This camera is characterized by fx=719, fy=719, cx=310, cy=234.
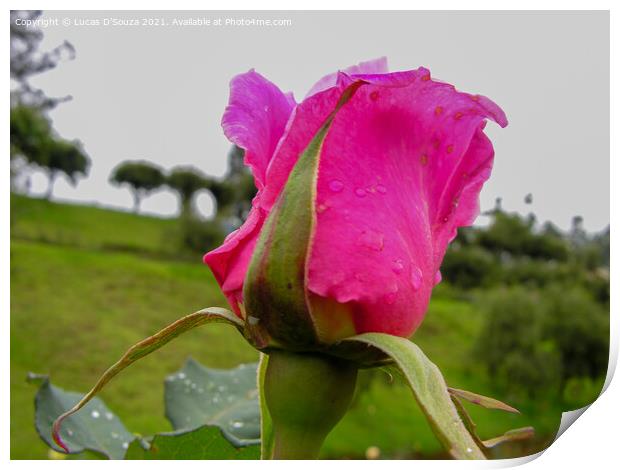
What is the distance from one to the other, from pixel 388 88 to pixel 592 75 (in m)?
0.42

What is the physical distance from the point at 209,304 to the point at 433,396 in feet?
10.0

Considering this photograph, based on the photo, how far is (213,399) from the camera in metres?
0.31

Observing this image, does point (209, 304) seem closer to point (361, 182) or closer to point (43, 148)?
point (43, 148)

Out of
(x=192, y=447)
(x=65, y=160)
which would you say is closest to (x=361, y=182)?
(x=192, y=447)

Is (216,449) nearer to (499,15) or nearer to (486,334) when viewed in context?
(499,15)

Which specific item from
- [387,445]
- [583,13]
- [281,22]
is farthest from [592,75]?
[387,445]

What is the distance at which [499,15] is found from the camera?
17.9 inches

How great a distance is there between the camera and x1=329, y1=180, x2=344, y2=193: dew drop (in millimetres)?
147

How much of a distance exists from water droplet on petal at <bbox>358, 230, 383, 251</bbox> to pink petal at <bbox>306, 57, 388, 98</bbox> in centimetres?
3

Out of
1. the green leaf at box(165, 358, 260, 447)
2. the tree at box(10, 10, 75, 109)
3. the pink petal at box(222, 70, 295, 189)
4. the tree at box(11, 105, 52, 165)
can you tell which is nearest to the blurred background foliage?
the tree at box(11, 105, 52, 165)

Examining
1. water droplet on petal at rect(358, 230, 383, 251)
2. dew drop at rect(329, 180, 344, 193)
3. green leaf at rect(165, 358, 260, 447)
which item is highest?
dew drop at rect(329, 180, 344, 193)

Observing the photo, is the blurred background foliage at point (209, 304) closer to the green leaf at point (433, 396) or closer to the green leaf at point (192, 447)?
the green leaf at point (192, 447)

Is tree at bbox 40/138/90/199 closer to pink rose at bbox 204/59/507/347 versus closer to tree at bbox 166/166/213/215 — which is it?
pink rose at bbox 204/59/507/347

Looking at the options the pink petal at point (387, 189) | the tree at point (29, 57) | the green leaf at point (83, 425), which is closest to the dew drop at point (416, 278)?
the pink petal at point (387, 189)
